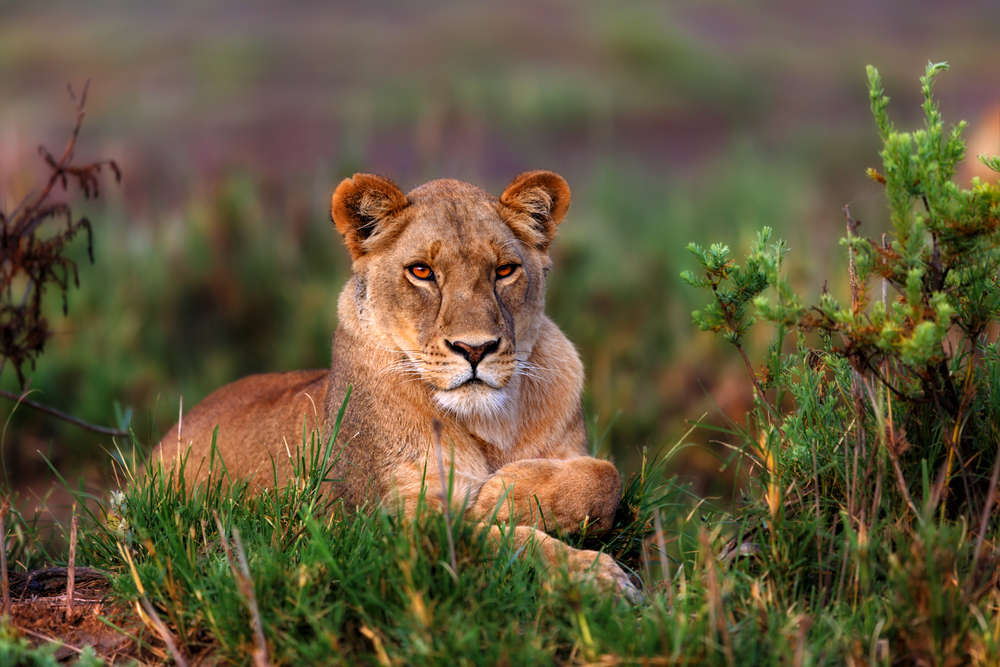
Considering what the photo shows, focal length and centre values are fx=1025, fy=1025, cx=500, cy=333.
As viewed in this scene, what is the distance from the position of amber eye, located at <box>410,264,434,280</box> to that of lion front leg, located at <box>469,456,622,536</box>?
2.73ft

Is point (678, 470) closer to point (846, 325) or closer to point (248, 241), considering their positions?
point (248, 241)

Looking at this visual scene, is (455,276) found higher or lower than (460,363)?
higher

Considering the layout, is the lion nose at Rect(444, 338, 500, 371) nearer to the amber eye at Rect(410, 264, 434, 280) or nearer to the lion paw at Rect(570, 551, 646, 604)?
the amber eye at Rect(410, 264, 434, 280)

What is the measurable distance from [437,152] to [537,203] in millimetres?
10837

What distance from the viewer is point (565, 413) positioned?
4285 millimetres

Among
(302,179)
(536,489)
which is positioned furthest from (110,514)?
(302,179)

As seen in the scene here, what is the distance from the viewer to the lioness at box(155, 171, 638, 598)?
3844 millimetres

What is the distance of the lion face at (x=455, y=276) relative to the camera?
3887 millimetres

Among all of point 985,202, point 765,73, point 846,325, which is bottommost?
point 846,325

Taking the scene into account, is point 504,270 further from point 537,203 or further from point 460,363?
point 460,363

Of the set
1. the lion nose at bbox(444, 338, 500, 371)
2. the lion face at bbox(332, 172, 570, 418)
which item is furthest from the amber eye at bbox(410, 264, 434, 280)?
the lion nose at bbox(444, 338, 500, 371)

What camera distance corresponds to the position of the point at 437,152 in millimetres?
15055

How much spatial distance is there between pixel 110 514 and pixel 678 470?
695 centimetres

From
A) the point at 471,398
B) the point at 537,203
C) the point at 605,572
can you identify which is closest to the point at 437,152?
the point at 537,203
